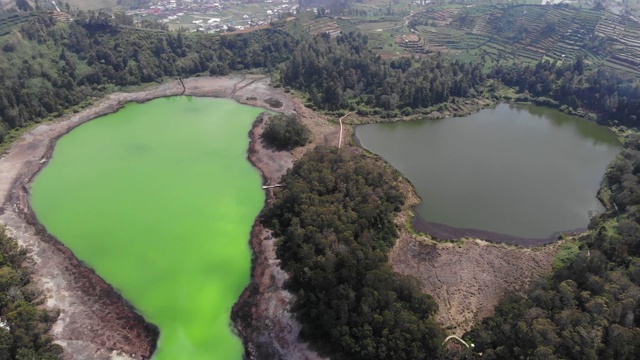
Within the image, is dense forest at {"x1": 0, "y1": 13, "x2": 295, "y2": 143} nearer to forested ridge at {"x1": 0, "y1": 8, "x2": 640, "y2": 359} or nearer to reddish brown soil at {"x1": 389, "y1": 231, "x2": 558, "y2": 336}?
forested ridge at {"x1": 0, "y1": 8, "x2": 640, "y2": 359}

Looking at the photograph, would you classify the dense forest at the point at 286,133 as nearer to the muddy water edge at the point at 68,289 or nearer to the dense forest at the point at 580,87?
the muddy water edge at the point at 68,289

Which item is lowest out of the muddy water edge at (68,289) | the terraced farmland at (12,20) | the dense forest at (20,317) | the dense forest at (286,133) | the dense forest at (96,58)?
the muddy water edge at (68,289)

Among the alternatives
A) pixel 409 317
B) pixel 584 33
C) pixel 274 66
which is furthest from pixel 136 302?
pixel 584 33

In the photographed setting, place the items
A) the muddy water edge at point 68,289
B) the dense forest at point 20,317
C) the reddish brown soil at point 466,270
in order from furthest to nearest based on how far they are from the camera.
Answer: the reddish brown soil at point 466,270, the muddy water edge at point 68,289, the dense forest at point 20,317

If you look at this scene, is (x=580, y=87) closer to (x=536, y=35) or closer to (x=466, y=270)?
(x=536, y=35)

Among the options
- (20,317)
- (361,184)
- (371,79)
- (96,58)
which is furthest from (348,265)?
(96,58)

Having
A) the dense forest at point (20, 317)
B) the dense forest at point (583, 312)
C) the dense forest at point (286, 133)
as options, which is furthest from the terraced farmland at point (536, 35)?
the dense forest at point (20, 317)
